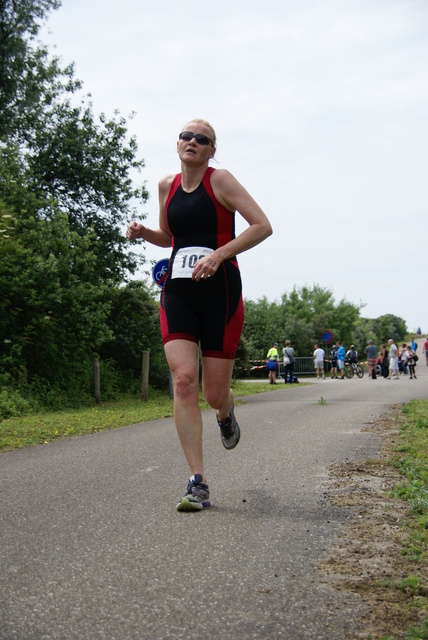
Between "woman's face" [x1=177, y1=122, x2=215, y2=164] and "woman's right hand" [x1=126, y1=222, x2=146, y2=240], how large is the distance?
0.56 m

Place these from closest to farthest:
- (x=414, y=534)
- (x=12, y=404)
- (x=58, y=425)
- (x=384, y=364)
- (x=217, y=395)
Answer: (x=414, y=534) → (x=217, y=395) → (x=58, y=425) → (x=12, y=404) → (x=384, y=364)

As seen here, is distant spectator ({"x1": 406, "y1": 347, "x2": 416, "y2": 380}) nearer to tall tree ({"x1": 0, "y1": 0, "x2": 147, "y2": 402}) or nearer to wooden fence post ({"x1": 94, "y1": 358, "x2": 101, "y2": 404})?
tall tree ({"x1": 0, "y1": 0, "x2": 147, "y2": 402})

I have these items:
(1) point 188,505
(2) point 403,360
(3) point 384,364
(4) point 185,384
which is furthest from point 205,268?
(2) point 403,360

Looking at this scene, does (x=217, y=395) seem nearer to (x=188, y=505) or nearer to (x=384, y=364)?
(x=188, y=505)

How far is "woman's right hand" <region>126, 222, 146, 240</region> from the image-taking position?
4844 millimetres

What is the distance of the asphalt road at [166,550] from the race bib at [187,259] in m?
1.37

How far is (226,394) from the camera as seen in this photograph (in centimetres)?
469

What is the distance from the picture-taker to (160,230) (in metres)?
4.92

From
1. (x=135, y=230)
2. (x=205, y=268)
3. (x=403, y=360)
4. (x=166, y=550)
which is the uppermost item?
(x=135, y=230)

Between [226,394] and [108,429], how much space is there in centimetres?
546

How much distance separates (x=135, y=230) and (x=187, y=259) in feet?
2.14

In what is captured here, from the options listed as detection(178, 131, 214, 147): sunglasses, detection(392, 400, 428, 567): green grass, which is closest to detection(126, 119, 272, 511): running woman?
detection(178, 131, 214, 147): sunglasses

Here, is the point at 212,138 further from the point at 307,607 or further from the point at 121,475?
the point at 307,607

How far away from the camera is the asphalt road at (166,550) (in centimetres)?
244
